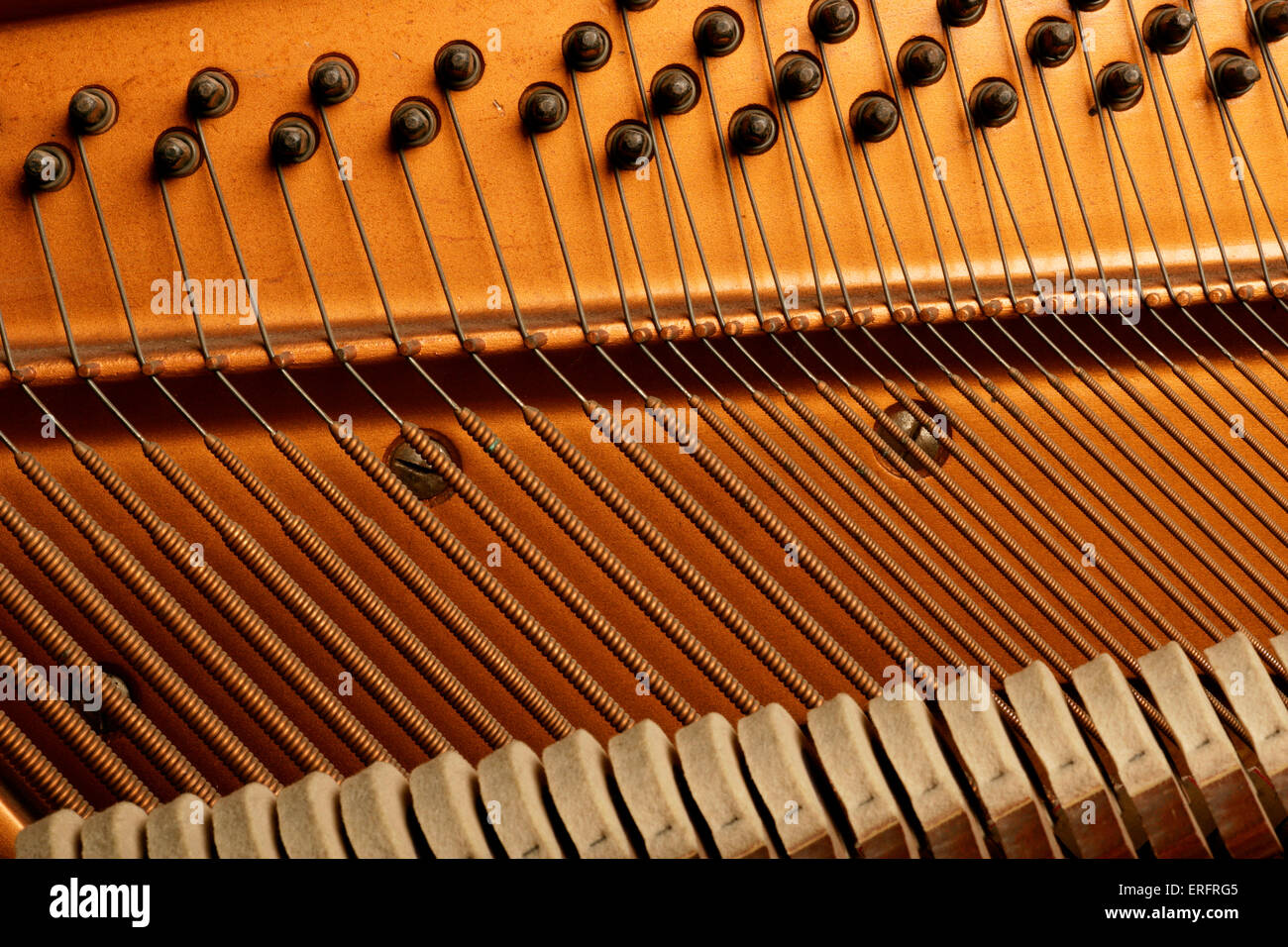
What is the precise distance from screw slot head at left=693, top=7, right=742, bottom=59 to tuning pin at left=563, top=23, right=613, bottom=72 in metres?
0.17

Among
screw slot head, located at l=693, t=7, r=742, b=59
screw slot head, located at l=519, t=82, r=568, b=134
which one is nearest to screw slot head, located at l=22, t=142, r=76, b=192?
screw slot head, located at l=519, t=82, r=568, b=134

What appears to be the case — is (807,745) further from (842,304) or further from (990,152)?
(990,152)

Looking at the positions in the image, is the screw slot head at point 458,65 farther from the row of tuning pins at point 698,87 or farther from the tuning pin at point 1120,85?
the tuning pin at point 1120,85

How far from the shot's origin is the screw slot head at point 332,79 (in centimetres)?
218

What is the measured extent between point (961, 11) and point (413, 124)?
3.61ft

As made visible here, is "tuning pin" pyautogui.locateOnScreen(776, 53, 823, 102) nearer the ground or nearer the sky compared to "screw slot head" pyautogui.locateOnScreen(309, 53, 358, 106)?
nearer the ground

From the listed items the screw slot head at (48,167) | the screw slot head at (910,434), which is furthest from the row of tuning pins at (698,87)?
the screw slot head at (910,434)

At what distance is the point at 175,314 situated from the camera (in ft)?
7.07

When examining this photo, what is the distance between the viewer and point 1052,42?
7.68ft

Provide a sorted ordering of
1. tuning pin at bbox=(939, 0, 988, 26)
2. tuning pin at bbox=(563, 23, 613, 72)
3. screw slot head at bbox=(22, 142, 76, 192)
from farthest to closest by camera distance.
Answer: tuning pin at bbox=(939, 0, 988, 26) < tuning pin at bbox=(563, 23, 613, 72) < screw slot head at bbox=(22, 142, 76, 192)

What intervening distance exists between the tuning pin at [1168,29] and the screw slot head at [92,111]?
6.69 feet

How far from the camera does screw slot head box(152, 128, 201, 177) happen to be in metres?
2.13

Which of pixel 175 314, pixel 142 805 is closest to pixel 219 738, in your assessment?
pixel 142 805

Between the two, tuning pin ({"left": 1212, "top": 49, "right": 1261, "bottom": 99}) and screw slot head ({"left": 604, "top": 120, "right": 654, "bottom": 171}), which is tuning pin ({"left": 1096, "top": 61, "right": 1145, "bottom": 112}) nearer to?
tuning pin ({"left": 1212, "top": 49, "right": 1261, "bottom": 99})
